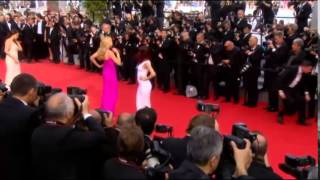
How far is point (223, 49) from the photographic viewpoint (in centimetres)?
1216

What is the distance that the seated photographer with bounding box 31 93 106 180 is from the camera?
4.30 meters

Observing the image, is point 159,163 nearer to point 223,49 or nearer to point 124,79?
point 223,49

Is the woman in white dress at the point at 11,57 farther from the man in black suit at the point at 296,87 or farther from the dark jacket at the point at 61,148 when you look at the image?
the dark jacket at the point at 61,148

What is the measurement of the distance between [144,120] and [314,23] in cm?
1021

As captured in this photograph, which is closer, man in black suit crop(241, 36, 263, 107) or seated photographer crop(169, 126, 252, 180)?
seated photographer crop(169, 126, 252, 180)

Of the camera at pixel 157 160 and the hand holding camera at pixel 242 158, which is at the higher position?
the hand holding camera at pixel 242 158

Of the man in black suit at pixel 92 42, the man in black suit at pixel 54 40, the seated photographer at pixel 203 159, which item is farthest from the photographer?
the man in black suit at pixel 54 40

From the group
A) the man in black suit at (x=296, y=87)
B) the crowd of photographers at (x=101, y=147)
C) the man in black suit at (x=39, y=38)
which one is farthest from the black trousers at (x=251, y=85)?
the man in black suit at (x=39, y=38)

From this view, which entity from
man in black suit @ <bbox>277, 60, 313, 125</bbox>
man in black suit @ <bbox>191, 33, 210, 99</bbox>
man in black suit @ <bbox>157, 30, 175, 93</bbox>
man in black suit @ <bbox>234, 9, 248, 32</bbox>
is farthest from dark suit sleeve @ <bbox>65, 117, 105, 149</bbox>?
man in black suit @ <bbox>234, 9, 248, 32</bbox>

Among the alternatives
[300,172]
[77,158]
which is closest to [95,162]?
[77,158]

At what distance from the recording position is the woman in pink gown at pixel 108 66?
9.96 m

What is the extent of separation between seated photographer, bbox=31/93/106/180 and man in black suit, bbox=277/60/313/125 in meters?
6.25

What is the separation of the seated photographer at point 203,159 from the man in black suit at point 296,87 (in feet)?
21.0

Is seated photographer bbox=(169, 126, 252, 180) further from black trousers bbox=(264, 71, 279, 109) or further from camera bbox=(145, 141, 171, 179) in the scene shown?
black trousers bbox=(264, 71, 279, 109)
